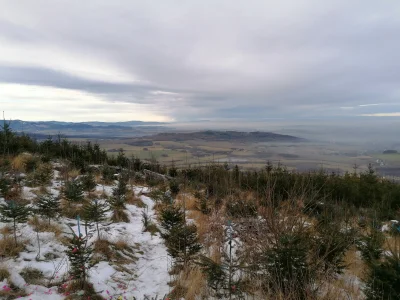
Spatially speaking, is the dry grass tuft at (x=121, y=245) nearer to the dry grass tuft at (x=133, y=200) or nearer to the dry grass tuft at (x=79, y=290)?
the dry grass tuft at (x=79, y=290)

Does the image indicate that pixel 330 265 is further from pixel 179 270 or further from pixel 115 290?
pixel 115 290

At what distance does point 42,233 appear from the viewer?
177 inches

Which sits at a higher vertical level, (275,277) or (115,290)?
(275,277)

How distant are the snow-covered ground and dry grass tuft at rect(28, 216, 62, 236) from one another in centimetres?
11

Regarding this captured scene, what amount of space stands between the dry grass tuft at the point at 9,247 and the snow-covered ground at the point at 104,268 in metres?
0.10

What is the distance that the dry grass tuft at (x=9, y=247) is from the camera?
3578mm

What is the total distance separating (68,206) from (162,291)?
399 centimetres

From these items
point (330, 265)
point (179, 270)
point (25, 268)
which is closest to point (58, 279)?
point (25, 268)

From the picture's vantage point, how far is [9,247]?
3.71m

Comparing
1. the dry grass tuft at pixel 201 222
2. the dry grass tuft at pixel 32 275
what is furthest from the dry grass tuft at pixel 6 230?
the dry grass tuft at pixel 201 222

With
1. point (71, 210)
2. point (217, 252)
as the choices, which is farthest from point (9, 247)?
point (217, 252)

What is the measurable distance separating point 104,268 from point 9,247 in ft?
4.95

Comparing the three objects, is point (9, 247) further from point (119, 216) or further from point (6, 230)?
point (119, 216)

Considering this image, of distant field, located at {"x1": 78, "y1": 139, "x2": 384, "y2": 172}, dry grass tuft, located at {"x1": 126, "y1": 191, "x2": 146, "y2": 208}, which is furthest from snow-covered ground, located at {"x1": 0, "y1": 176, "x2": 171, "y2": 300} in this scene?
distant field, located at {"x1": 78, "y1": 139, "x2": 384, "y2": 172}
